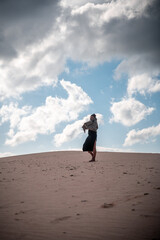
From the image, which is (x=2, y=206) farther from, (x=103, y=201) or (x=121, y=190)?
(x=121, y=190)

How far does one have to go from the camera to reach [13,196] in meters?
5.29

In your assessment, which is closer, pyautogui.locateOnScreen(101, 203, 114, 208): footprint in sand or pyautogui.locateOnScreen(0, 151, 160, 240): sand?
pyautogui.locateOnScreen(0, 151, 160, 240): sand

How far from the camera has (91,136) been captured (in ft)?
36.7

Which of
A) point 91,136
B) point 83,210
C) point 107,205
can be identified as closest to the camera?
point 83,210

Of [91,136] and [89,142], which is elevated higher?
[91,136]

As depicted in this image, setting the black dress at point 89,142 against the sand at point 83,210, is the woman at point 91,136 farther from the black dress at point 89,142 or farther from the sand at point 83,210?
the sand at point 83,210

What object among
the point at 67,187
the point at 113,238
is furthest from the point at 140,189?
the point at 113,238

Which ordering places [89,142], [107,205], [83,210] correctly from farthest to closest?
[89,142] → [107,205] → [83,210]

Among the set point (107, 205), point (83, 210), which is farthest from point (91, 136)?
point (83, 210)

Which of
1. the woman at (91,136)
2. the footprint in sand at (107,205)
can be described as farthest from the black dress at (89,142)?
the footprint in sand at (107,205)

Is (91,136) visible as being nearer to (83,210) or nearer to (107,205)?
(107,205)

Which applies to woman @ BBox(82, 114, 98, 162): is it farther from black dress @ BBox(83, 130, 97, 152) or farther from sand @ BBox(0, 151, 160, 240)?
sand @ BBox(0, 151, 160, 240)

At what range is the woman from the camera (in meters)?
11.0

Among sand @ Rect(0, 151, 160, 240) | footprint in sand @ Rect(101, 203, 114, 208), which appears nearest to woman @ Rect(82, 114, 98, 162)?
sand @ Rect(0, 151, 160, 240)
